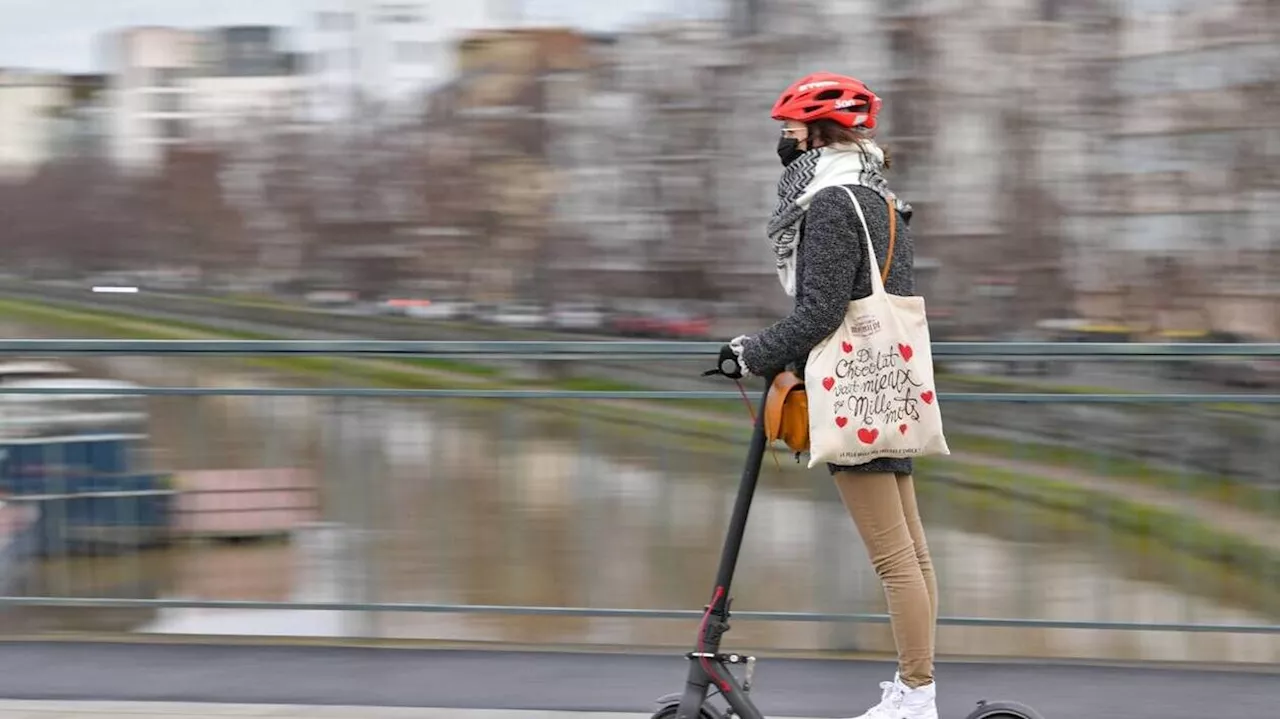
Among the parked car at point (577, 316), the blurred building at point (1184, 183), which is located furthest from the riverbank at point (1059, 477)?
the parked car at point (577, 316)

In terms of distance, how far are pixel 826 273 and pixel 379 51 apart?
47.2 ft

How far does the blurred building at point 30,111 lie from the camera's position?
72.5ft

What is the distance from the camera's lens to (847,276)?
321 cm

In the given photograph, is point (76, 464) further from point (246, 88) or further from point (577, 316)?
point (246, 88)

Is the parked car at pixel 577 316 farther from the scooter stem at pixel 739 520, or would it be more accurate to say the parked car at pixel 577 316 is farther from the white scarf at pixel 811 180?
the white scarf at pixel 811 180

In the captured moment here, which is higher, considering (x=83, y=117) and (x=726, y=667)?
(x=83, y=117)

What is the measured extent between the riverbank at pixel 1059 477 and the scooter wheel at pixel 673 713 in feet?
4.50

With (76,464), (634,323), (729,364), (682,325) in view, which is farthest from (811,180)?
(634,323)

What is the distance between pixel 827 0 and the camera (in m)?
12.1

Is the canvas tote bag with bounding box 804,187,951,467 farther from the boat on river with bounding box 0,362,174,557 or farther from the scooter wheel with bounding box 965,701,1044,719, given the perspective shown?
the boat on river with bounding box 0,362,174,557

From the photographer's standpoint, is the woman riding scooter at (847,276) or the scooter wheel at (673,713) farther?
the scooter wheel at (673,713)

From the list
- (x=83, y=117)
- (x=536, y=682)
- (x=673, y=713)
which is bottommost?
(x=536, y=682)

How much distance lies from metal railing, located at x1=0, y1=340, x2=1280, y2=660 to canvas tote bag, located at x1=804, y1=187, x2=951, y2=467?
1.27 meters

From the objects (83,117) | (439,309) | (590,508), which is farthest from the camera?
(83,117)
